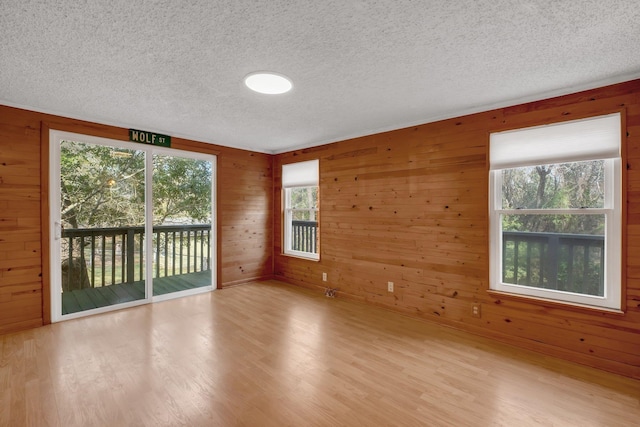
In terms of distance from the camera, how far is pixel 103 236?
12.7 feet

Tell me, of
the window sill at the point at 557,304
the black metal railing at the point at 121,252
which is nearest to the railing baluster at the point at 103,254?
the black metal railing at the point at 121,252

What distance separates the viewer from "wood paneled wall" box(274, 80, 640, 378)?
2352mm

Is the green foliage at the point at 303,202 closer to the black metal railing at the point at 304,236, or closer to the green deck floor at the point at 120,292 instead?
the black metal railing at the point at 304,236

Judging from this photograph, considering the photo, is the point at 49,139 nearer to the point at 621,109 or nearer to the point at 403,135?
the point at 403,135

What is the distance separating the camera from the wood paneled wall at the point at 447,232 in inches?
92.6

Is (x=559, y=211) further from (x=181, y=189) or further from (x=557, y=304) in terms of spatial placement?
(x=181, y=189)

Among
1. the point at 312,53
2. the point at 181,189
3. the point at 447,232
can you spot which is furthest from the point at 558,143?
the point at 181,189

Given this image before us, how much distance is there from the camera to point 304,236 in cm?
529

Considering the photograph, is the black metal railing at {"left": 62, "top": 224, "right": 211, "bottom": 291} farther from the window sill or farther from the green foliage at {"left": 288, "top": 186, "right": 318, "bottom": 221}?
the window sill

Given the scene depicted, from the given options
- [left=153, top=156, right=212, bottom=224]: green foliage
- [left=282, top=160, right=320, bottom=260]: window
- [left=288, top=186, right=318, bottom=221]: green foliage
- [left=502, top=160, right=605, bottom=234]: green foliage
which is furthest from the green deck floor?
[left=502, top=160, right=605, bottom=234]: green foliage

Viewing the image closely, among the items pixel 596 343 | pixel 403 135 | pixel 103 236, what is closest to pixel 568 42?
pixel 403 135

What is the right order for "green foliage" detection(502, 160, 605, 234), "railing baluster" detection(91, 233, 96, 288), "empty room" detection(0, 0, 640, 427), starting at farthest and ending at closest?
"railing baluster" detection(91, 233, 96, 288), "green foliage" detection(502, 160, 605, 234), "empty room" detection(0, 0, 640, 427)

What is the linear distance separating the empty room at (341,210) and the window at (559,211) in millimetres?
19

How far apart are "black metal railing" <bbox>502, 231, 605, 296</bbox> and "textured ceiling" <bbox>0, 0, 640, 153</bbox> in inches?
53.2
